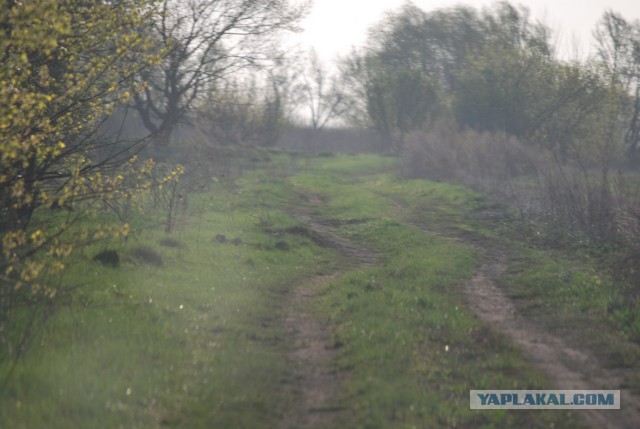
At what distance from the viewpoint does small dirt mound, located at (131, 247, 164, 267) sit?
14.0 metres

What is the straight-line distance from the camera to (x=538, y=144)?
47938 millimetres

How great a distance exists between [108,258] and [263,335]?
433cm

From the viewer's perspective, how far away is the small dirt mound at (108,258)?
509 inches

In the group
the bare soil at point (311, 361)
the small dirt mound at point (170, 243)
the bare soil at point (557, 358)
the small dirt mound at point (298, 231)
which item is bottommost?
the bare soil at point (311, 361)

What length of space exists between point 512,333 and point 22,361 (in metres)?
7.38

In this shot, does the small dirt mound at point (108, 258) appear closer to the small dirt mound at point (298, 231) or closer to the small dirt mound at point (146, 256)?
the small dirt mound at point (146, 256)

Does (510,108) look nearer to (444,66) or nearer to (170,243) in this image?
(444,66)

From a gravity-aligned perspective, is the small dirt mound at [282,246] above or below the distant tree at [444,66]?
below

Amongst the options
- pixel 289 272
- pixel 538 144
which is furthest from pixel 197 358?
pixel 538 144

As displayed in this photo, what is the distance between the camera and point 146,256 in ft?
46.5

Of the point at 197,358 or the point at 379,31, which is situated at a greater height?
the point at 379,31

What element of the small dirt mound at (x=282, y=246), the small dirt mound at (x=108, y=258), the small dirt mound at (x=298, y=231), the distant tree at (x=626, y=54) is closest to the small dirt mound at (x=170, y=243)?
the small dirt mound at (x=108, y=258)

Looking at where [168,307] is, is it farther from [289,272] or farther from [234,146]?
[234,146]

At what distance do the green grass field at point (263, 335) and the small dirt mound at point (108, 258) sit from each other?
0.55 ft
